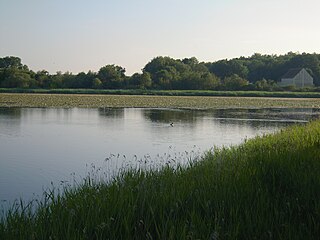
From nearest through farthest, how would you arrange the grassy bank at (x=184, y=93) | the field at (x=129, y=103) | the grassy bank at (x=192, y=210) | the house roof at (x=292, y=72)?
the grassy bank at (x=192, y=210)
the field at (x=129, y=103)
the grassy bank at (x=184, y=93)
the house roof at (x=292, y=72)

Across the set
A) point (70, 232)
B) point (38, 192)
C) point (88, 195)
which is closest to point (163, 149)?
point (38, 192)

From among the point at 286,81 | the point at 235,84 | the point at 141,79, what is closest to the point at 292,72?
the point at 286,81

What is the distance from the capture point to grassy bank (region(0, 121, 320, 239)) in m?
4.21

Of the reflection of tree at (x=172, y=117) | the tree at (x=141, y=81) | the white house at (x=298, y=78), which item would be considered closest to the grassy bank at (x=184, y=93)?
the tree at (x=141, y=81)

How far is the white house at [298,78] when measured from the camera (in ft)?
265

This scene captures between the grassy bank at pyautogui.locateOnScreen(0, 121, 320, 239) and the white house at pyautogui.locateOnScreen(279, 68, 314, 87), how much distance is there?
253ft

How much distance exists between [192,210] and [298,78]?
263ft

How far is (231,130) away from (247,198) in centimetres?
1433

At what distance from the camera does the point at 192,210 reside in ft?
16.2

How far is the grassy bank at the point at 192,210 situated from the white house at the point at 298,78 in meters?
77.1

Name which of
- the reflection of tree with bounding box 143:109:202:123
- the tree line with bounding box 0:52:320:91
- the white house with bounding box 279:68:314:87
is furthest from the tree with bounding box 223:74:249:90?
the reflection of tree with bounding box 143:109:202:123

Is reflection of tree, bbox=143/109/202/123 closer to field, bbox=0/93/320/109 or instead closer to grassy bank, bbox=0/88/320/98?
field, bbox=0/93/320/109

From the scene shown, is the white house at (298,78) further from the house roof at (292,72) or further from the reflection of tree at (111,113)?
the reflection of tree at (111,113)

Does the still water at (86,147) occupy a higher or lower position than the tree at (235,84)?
lower
